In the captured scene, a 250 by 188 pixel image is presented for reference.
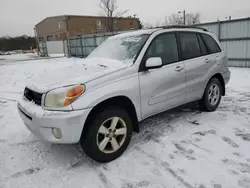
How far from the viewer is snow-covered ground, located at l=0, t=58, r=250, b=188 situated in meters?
2.43

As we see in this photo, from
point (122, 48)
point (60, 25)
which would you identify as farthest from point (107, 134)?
point (60, 25)

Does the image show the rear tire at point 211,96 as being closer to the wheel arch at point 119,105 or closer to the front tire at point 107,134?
the wheel arch at point 119,105

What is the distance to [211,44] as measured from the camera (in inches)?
172

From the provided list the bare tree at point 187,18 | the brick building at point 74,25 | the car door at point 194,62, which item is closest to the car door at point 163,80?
the car door at point 194,62

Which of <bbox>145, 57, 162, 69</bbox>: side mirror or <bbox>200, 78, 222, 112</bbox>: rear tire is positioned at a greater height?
<bbox>145, 57, 162, 69</bbox>: side mirror

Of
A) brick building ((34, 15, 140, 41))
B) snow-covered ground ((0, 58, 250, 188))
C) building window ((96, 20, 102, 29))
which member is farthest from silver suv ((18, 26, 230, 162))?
building window ((96, 20, 102, 29))

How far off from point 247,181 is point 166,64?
1926 mm

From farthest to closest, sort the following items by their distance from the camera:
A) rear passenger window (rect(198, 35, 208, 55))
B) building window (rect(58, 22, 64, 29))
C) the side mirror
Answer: building window (rect(58, 22, 64, 29))
rear passenger window (rect(198, 35, 208, 55))
the side mirror

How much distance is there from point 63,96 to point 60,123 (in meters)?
0.32

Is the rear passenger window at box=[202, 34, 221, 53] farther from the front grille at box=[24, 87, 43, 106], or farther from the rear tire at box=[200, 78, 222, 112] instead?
the front grille at box=[24, 87, 43, 106]

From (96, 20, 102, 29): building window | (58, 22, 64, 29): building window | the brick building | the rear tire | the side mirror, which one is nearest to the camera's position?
the side mirror

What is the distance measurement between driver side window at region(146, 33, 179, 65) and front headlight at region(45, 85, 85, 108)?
126 centimetres

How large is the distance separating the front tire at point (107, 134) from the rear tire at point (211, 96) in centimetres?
203

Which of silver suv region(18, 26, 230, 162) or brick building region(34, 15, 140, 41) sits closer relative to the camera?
silver suv region(18, 26, 230, 162)
